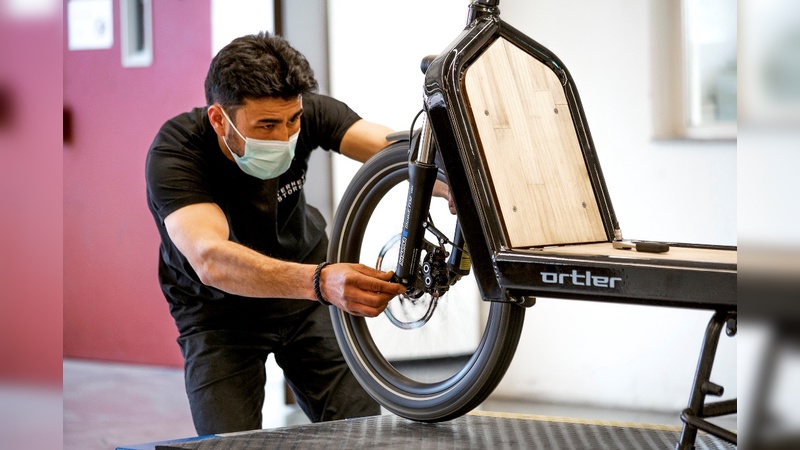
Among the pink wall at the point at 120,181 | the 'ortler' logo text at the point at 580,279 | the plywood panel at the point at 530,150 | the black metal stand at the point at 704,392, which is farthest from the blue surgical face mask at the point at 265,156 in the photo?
the pink wall at the point at 120,181

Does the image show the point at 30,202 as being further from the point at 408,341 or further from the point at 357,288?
the point at 408,341

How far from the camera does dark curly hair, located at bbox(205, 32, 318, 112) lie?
7.54 ft

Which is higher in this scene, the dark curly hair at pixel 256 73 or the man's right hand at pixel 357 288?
the dark curly hair at pixel 256 73

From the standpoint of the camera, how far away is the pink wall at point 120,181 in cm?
477

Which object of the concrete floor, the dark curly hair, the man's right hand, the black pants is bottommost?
the concrete floor

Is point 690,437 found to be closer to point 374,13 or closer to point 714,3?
point 714,3

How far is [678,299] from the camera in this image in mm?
1492

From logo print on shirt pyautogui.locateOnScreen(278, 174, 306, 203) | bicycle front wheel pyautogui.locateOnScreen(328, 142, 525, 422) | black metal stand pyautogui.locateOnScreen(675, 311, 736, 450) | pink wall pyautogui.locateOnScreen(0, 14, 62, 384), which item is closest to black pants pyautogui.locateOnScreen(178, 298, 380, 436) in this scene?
bicycle front wheel pyautogui.locateOnScreen(328, 142, 525, 422)

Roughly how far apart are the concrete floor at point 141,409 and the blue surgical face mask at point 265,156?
85.1 inches

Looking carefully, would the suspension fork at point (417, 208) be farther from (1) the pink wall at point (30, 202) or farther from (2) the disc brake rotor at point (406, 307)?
(1) the pink wall at point (30, 202)

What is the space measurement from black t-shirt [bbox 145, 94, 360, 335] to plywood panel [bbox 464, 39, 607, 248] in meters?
0.75

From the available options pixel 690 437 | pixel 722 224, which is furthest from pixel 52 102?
pixel 722 224

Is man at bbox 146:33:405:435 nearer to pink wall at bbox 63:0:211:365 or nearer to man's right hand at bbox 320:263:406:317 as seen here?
man's right hand at bbox 320:263:406:317

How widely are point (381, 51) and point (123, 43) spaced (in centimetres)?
143
